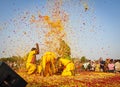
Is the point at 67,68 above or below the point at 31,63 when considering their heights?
below

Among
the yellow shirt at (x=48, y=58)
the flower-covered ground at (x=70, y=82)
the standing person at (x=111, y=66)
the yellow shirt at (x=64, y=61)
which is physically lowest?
the flower-covered ground at (x=70, y=82)

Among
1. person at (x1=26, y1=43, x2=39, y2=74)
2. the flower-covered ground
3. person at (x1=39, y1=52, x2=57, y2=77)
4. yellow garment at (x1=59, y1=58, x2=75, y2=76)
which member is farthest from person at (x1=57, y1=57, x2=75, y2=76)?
the flower-covered ground

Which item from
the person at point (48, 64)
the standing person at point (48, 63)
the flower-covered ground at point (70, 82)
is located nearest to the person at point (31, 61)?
the person at point (48, 64)

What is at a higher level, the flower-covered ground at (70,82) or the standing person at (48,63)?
the standing person at (48,63)

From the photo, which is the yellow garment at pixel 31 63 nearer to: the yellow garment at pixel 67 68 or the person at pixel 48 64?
the person at pixel 48 64

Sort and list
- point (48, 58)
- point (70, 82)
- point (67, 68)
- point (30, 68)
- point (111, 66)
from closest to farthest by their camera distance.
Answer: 1. point (70, 82)
2. point (48, 58)
3. point (67, 68)
4. point (30, 68)
5. point (111, 66)

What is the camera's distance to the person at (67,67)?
26848mm

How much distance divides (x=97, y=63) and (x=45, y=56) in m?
12.7

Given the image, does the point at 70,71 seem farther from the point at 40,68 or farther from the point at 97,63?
the point at 97,63

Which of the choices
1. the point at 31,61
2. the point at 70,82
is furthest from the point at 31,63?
the point at 70,82

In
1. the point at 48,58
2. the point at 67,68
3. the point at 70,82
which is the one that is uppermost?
the point at 48,58

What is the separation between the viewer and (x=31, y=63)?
91.9ft

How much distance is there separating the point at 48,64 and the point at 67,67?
1925 mm

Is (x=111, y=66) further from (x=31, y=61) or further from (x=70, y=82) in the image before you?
(x=70, y=82)
